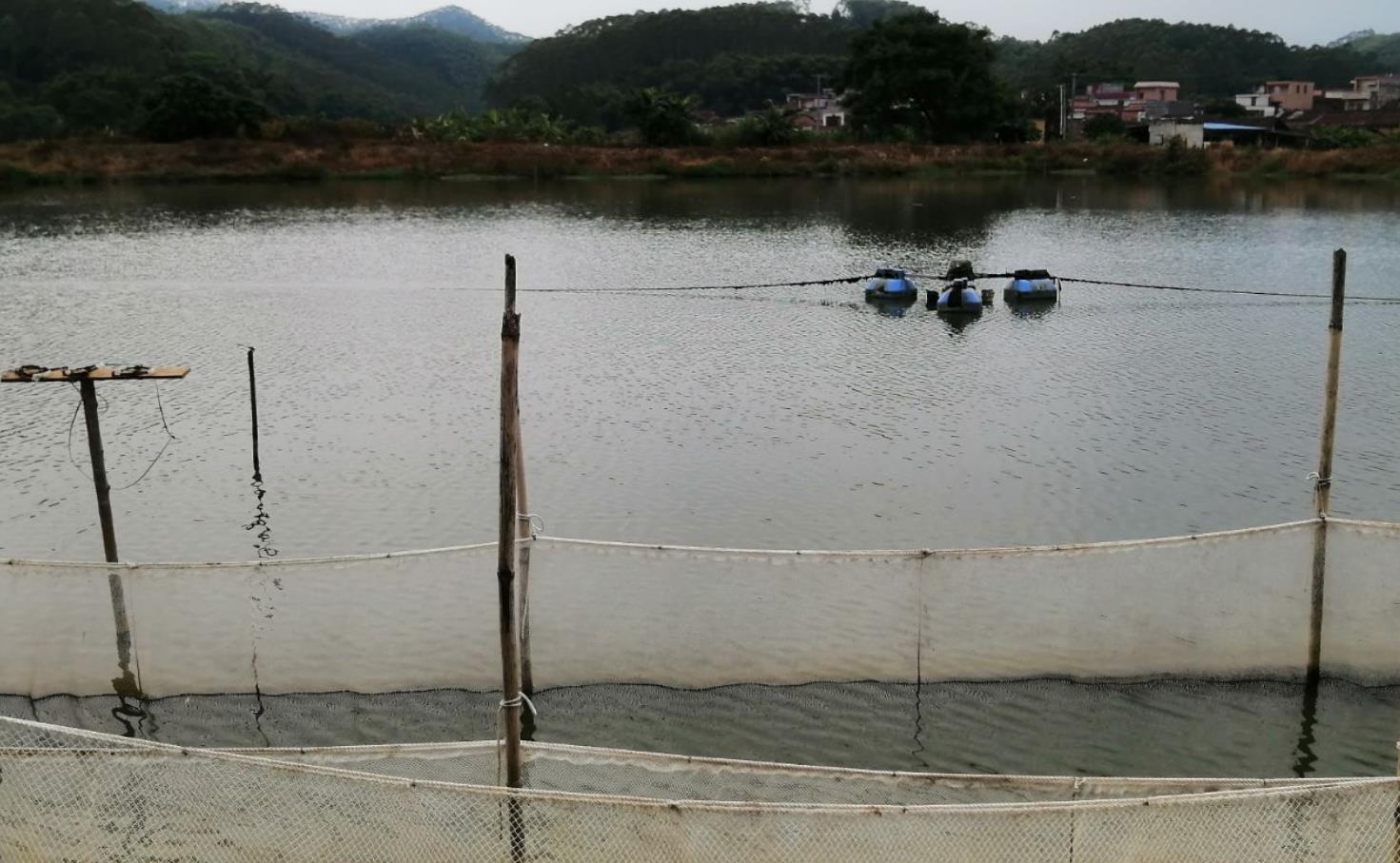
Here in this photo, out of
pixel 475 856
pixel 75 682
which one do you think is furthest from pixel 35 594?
pixel 475 856

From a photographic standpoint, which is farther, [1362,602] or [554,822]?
[1362,602]

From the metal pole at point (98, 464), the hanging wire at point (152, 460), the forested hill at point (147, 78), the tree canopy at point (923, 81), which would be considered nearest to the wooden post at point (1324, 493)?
the metal pole at point (98, 464)

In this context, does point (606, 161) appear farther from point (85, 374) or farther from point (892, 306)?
point (85, 374)

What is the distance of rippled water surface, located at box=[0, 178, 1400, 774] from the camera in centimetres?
1736

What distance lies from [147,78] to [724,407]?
93.9 m

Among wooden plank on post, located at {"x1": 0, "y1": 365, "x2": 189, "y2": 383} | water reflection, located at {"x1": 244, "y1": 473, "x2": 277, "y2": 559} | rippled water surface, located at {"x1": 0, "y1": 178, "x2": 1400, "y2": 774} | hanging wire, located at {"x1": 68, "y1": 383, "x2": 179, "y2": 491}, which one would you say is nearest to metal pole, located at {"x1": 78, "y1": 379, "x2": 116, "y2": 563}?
wooden plank on post, located at {"x1": 0, "y1": 365, "x2": 189, "y2": 383}

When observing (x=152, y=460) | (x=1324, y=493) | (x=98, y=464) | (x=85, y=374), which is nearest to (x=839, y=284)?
(x=152, y=460)

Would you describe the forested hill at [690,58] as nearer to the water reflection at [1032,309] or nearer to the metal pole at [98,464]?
the water reflection at [1032,309]

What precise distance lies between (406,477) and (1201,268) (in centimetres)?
3323

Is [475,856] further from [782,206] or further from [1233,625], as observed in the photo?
[782,206]

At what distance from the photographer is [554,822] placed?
701 centimetres

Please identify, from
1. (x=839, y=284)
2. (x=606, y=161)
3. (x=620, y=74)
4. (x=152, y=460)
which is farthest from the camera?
(x=620, y=74)

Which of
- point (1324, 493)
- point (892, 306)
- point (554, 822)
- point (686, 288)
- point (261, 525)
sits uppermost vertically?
point (1324, 493)

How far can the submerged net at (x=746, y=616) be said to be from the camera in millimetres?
10484
